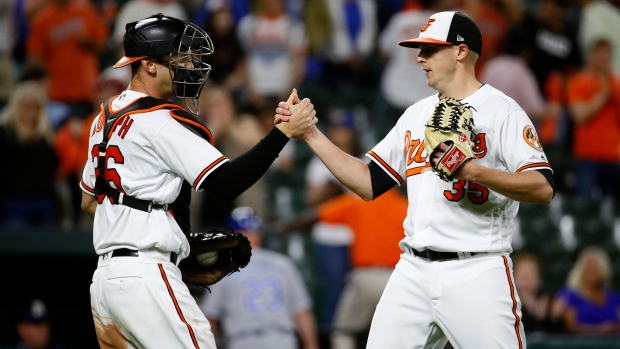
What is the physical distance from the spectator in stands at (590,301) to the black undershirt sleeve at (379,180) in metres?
4.13

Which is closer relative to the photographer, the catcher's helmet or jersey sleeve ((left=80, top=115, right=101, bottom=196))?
jersey sleeve ((left=80, top=115, right=101, bottom=196))

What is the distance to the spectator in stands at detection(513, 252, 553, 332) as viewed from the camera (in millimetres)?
8500

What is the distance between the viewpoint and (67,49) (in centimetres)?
1027

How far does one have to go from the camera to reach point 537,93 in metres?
11.0

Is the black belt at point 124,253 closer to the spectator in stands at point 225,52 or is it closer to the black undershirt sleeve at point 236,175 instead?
the black undershirt sleeve at point 236,175

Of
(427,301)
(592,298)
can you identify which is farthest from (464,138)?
(592,298)

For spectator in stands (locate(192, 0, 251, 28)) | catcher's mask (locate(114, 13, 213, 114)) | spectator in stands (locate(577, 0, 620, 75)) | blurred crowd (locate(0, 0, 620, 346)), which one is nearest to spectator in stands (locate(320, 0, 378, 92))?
blurred crowd (locate(0, 0, 620, 346))

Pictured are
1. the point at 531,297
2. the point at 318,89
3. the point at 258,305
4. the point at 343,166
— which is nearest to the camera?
the point at 343,166

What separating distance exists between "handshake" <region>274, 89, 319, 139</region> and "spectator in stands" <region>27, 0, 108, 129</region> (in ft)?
19.0

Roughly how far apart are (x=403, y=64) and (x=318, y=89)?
1269 mm

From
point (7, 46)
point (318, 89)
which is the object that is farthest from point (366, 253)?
point (7, 46)

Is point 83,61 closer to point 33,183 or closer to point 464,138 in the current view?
point 33,183

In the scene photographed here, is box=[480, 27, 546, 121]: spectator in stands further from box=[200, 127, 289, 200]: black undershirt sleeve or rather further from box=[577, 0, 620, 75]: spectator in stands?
box=[200, 127, 289, 200]: black undershirt sleeve

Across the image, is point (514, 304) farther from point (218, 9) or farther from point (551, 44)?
point (551, 44)
